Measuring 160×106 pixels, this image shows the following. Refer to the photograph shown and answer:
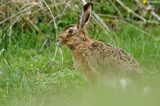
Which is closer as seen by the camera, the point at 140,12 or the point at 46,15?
the point at 46,15

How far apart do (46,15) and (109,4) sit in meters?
1.27

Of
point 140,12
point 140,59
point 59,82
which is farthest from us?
point 140,12

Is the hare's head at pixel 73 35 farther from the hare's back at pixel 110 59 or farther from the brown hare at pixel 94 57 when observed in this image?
the hare's back at pixel 110 59

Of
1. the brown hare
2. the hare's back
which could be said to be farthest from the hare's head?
the hare's back

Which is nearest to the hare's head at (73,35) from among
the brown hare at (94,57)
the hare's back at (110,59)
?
the brown hare at (94,57)

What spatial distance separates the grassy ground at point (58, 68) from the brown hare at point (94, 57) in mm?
216

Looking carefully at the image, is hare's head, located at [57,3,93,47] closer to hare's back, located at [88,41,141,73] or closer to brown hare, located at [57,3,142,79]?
brown hare, located at [57,3,142,79]

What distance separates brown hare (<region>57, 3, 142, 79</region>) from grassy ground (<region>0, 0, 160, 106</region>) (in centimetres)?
22

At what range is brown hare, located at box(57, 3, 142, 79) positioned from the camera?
7.02 metres

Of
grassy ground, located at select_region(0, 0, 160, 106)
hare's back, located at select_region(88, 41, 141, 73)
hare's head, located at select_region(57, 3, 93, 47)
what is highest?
hare's head, located at select_region(57, 3, 93, 47)

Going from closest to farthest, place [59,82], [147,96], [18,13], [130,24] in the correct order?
1. [147,96]
2. [59,82]
3. [18,13]
4. [130,24]

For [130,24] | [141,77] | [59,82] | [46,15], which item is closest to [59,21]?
[46,15]

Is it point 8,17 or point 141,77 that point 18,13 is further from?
point 141,77

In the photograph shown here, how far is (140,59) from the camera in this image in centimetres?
861
